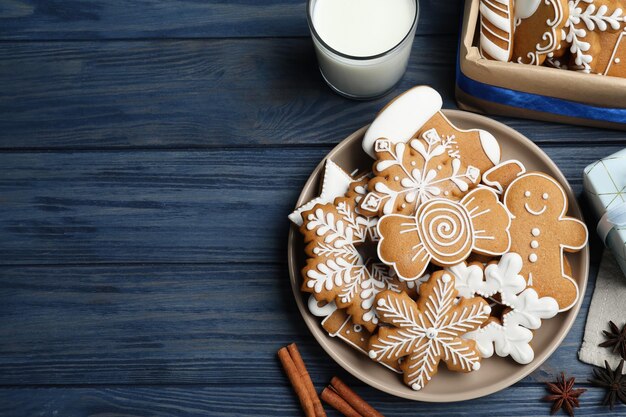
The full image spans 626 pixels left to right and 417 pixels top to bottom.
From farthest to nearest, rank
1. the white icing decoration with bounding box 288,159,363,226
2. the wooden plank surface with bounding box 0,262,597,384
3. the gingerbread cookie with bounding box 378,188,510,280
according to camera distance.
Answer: the wooden plank surface with bounding box 0,262,597,384 → the white icing decoration with bounding box 288,159,363,226 → the gingerbread cookie with bounding box 378,188,510,280

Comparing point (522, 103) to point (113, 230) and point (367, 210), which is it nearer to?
point (367, 210)

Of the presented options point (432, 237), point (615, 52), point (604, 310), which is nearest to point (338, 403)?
point (432, 237)

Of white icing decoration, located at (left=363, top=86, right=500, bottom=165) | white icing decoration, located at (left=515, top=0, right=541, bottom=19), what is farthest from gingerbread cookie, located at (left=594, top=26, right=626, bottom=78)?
white icing decoration, located at (left=363, top=86, right=500, bottom=165)

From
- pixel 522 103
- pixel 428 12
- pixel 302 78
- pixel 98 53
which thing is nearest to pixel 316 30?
pixel 302 78

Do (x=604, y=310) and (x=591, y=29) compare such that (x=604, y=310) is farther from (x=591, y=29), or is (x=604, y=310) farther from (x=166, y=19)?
(x=166, y=19)

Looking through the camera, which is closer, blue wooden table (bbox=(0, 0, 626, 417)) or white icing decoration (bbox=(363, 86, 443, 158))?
white icing decoration (bbox=(363, 86, 443, 158))

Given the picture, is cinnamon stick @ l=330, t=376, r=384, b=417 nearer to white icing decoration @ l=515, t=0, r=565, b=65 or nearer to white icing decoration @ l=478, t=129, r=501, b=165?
white icing decoration @ l=478, t=129, r=501, b=165

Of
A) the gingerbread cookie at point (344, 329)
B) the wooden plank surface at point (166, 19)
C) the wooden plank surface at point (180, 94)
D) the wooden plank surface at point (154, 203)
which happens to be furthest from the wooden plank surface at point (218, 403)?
the wooden plank surface at point (166, 19)
